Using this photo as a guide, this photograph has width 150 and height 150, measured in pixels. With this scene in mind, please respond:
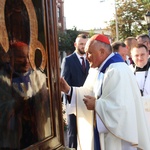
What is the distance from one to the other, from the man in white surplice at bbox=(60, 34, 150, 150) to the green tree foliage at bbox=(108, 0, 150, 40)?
24.5 metres

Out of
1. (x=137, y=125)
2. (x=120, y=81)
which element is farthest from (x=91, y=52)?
(x=137, y=125)

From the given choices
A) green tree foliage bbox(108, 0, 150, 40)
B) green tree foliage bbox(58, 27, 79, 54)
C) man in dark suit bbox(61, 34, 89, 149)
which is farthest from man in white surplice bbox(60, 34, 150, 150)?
green tree foliage bbox(58, 27, 79, 54)

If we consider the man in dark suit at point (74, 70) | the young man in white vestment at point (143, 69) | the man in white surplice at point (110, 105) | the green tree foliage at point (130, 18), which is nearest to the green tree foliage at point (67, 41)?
the green tree foliage at point (130, 18)

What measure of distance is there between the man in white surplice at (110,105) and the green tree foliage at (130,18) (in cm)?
2447

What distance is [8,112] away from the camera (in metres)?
1.84

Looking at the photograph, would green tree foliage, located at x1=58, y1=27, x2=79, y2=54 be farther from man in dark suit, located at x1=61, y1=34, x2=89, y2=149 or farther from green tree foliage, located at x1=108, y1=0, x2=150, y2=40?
man in dark suit, located at x1=61, y1=34, x2=89, y2=149

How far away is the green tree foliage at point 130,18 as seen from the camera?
2802cm

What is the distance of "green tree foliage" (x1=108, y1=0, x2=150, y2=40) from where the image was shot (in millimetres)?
28016

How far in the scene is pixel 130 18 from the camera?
95.8ft

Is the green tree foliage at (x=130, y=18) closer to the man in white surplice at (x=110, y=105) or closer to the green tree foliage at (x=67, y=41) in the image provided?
the green tree foliage at (x=67, y=41)

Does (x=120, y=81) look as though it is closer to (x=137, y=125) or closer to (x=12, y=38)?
(x=137, y=125)

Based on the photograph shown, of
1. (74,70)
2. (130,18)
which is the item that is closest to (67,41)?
(130,18)

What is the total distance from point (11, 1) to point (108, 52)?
1738 millimetres

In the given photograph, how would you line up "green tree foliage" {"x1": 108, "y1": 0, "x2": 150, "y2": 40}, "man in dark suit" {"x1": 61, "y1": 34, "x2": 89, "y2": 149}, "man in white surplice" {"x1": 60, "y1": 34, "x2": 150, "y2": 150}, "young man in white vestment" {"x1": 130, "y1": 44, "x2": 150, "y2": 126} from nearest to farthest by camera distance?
"man in white surplice" {"x1": 60, "y1": 34, "x2": 150, "y2": 150} → "young man in white vestment" {"x1": 130, "y1": 44, "x2": 150, "y2": 126} → "man in dark suit" {"x1": 61, "y1": 34, "x2": 89, "y2": 149} → "green tree foliage" {"x1": 108, "y1": 0, "x2": 150, "y2": 40}
